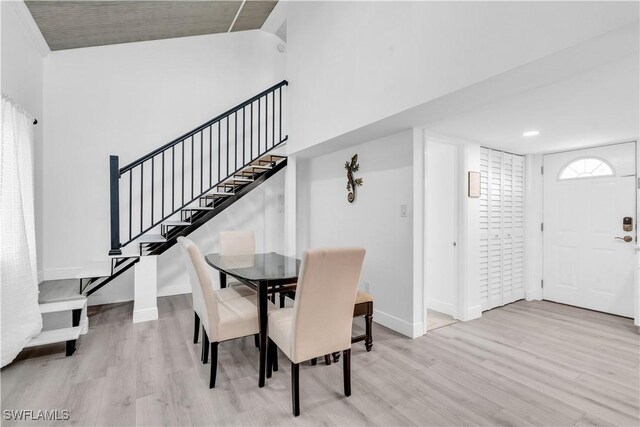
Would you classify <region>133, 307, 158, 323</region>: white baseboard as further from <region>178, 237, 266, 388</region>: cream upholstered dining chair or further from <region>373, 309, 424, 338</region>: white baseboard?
<region>373, 309, 424, 338</region>: white baseboard

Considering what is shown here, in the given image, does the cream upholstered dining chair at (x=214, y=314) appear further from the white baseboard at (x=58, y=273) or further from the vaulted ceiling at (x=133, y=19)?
the vaulted ceiling at (x=133, y=19)

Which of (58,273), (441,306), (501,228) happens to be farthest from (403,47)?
(58,273)

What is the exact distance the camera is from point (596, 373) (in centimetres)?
234

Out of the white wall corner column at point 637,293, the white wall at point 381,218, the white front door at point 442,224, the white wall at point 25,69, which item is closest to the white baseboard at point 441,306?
the white front door at point 442,224

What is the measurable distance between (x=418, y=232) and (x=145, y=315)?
318 centimetres

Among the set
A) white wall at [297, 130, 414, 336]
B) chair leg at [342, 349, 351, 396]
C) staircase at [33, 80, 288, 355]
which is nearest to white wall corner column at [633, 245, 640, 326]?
white wall at [297, 130, 414, 336]

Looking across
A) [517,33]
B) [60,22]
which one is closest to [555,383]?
[517,33]

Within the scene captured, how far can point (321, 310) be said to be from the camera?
Answer: 1864 mm

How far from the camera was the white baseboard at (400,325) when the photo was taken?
3.01 metres

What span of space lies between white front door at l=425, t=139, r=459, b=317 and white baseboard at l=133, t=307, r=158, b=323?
3212 millimetres

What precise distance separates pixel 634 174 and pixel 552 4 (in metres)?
3.17

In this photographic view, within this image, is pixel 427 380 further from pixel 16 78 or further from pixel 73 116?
pixel 73 116

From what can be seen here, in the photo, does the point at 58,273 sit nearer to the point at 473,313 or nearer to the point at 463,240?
the point at 463,240

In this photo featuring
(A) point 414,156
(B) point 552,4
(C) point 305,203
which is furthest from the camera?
(C) point 305,203
